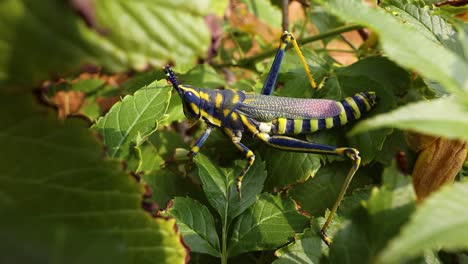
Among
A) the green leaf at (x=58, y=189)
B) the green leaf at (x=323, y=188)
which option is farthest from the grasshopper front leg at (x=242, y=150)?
the green leaf at (x=58, y=189)

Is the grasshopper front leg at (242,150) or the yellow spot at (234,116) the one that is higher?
the yellow spot at (234,116)

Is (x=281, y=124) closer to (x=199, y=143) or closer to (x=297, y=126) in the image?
(x=297, y=126)

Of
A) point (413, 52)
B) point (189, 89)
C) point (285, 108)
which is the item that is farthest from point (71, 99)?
point (413, 52)

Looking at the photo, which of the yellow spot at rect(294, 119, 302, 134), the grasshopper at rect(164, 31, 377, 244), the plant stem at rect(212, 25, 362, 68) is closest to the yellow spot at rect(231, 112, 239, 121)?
the grasshopper at rect(164, 31, 377, 244)

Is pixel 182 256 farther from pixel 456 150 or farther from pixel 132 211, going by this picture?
pixel 456 150

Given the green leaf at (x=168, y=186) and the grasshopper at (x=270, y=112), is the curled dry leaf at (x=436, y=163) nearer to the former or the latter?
the grasshopper at (x=270, y=112)

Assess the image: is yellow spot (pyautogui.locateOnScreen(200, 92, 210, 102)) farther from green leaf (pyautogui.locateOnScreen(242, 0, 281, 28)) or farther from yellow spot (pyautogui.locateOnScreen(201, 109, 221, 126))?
green leaf (pyautogui.locateOnScreen(242, 0, 281, 28))
